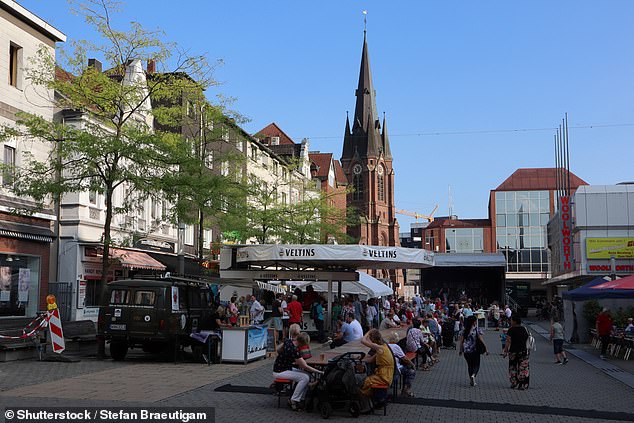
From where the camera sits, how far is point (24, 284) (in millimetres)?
26516

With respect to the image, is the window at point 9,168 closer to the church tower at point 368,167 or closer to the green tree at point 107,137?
the green tree at point 107,137

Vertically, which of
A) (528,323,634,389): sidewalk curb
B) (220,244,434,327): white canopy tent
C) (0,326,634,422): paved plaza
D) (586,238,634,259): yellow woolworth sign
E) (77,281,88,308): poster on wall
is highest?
(586,238,634,259): yellow woolworth sign

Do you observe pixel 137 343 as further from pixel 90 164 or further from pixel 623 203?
pixel 623 203

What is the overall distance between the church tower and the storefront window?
287 feet

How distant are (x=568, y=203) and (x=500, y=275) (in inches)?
284

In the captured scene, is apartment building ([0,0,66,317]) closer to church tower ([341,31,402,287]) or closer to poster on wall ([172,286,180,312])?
poster on wall ([172,286,180,312])

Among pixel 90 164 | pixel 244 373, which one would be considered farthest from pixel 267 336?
pixel 90 164

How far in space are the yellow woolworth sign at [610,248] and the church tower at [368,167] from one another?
65.6m

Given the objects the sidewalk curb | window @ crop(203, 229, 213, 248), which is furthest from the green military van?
window @ crop(203, 229, 213, 248)

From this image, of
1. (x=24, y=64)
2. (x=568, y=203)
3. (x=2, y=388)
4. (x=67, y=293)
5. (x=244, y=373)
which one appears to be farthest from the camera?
(x=568, y=203)

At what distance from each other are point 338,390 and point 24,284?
60.9 feet

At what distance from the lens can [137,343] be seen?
18547mm

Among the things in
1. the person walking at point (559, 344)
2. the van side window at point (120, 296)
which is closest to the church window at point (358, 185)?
the person walking at point (559, 344)

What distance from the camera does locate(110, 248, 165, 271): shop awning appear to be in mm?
31167
